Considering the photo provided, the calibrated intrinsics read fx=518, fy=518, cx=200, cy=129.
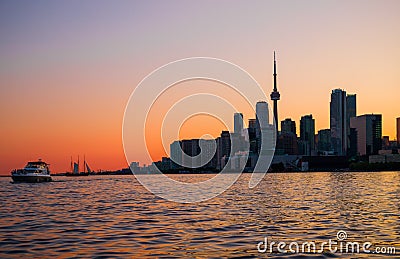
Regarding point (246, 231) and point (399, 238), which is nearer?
point (399, 238)

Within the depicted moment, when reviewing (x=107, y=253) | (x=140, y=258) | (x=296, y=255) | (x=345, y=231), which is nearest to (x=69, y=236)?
(x=107, y=253)

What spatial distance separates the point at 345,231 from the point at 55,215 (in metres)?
31.2

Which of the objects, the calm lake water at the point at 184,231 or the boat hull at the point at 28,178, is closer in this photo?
the calm lake water at the point at 184,231

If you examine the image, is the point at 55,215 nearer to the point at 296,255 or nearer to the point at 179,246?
the point at 179,246

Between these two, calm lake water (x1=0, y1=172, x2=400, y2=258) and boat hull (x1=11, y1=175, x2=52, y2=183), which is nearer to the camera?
calm lake water (x1=0, y1=172, x2=400, y2=258)

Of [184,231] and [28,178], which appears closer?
[184,231]

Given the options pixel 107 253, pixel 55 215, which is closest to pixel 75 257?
pixel 107 253

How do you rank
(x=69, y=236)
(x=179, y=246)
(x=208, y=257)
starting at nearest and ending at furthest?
(x=208, y=257)
(x=179, y=246)
(x=69, y=236)

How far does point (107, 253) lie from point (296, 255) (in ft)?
36.4

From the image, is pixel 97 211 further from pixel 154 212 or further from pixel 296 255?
pixel 296 255

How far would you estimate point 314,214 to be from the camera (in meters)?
52.3

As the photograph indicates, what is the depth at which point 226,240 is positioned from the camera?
35.4 m

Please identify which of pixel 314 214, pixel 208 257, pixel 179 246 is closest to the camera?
pixel 208 257

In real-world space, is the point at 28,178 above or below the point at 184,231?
below
